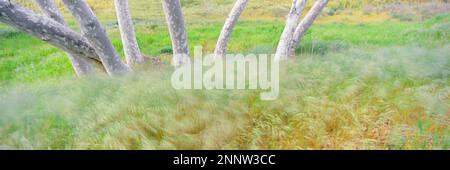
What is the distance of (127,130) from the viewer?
274 cm

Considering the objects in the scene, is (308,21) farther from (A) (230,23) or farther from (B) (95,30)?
(B) (95,30)

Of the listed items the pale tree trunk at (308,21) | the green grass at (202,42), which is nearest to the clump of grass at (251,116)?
the pale tree trunk at (308,21)

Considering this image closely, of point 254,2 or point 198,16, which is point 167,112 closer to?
point 198,16

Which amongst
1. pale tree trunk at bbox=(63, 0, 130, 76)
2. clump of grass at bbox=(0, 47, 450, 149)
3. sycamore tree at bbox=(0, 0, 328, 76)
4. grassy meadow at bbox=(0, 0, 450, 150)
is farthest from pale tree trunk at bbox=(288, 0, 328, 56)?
pale tree trunk at bbox=(63, 0, 130, 76)

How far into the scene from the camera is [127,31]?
20.4 ft

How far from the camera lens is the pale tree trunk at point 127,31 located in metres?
6.08

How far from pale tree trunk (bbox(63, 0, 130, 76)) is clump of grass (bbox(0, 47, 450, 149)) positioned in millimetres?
424

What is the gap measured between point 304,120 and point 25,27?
2.75 meters

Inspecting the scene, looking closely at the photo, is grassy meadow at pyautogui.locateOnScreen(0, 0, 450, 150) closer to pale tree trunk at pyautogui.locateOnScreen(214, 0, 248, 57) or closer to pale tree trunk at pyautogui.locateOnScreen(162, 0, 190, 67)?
pale tree trunk at pyautogui.locateOnScreen(162, 0, 190, 67)

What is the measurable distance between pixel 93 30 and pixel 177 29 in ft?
3.85
